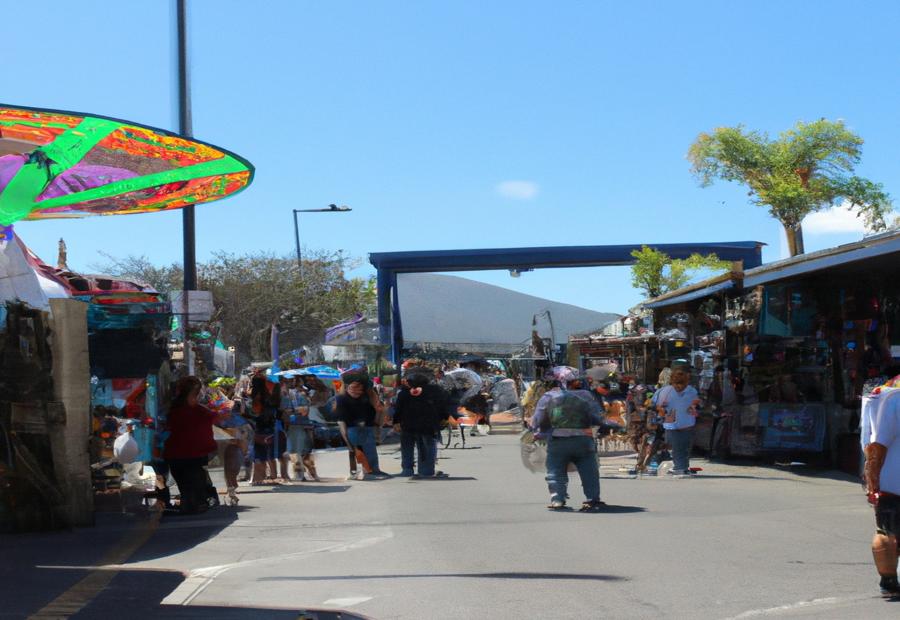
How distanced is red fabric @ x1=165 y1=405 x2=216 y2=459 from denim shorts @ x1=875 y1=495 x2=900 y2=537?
858cm

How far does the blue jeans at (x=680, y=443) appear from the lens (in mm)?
17594

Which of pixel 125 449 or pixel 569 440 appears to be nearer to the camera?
pixel 569 440

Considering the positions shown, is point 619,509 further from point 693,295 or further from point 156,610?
point 693,295

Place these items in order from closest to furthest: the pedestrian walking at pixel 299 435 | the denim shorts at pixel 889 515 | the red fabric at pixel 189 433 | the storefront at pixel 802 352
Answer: the denim shorts at pixel 889 515 → the red fabric at pixel 189 433 → the storefront at pixel 802 352 → the pedestrian walking at pixel 299 435

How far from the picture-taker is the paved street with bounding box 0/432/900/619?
298 inches

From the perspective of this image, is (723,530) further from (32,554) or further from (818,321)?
(818,321)

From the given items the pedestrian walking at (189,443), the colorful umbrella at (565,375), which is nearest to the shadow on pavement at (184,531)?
the pedestrian walking at (189,443)

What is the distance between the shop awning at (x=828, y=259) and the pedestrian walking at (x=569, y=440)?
151 inches

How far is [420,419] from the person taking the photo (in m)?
19.0

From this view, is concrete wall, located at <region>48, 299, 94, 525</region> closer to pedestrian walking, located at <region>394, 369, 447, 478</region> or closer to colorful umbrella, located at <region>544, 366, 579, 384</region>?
colorful umbrella, located at <region>544, 366, 579, 384</region>

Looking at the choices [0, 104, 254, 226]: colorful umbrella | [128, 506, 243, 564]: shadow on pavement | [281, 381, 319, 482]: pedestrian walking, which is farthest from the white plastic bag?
[281, 381, 319, 482]: pedestrian walking

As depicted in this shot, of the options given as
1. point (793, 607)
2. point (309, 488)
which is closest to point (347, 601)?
point (793, 607)

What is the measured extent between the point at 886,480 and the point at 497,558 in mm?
3263

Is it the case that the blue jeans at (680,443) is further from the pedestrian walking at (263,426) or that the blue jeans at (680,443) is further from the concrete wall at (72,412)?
the concrete wall at (72,412)
